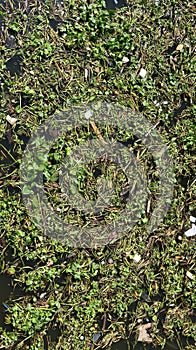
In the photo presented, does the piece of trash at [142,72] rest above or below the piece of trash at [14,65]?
below

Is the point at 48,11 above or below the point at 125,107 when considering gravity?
above

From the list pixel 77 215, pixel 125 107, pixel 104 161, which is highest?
pixel 125 107

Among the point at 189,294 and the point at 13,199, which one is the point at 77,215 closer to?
the point at 13,199

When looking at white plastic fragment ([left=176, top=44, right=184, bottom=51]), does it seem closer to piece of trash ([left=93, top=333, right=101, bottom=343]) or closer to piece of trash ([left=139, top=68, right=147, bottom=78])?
piece of trash ([left=139, top=68, right=147, bottom=78])

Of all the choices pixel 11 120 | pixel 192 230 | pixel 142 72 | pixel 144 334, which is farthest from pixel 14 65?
pixel 144 334

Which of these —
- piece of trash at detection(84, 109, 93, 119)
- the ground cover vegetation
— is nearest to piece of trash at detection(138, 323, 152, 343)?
the ground cover vegetation

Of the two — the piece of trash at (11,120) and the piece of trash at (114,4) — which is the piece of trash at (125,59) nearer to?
the piece of trash at (114,4)

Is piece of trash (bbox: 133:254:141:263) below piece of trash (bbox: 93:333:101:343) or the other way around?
the other way around

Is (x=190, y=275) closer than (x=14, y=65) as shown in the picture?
No

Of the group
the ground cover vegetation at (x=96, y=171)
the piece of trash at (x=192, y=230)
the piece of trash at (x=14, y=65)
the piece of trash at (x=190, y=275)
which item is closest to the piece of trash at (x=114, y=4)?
the ground cover vegetation at (x=96, y=171)

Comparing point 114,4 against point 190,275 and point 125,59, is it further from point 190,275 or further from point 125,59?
point 190,275

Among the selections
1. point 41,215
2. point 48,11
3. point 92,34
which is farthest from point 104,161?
point 48,11
